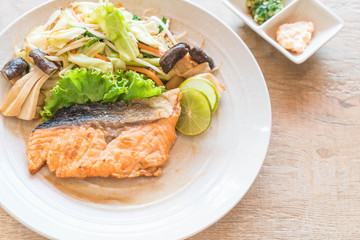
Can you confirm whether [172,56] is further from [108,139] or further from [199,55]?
[108,139]

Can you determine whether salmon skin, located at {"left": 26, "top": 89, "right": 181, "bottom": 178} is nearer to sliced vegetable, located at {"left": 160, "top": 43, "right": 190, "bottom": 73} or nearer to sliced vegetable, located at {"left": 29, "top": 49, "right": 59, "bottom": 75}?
sliced vegetable, located at {"left": 160, "top": 43, "right": 190, "bottom": 73}

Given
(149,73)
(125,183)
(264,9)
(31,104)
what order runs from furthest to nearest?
(264,9) < (149,73) < (31,104) < (125,183)

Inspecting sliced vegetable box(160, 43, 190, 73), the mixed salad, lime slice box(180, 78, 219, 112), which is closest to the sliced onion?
the mixed salad

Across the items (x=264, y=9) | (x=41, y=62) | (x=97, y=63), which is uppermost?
(x=41, y=62)

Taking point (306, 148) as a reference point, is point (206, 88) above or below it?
above

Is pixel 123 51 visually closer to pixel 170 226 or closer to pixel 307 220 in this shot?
pixel 170 226

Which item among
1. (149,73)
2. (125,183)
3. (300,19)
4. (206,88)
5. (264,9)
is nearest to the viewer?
(125,183)

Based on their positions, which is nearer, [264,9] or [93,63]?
[93,63]

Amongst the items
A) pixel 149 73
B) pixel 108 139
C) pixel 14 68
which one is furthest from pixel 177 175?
pixel 14 68

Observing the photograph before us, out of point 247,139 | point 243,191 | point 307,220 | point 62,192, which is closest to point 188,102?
point 247,139
